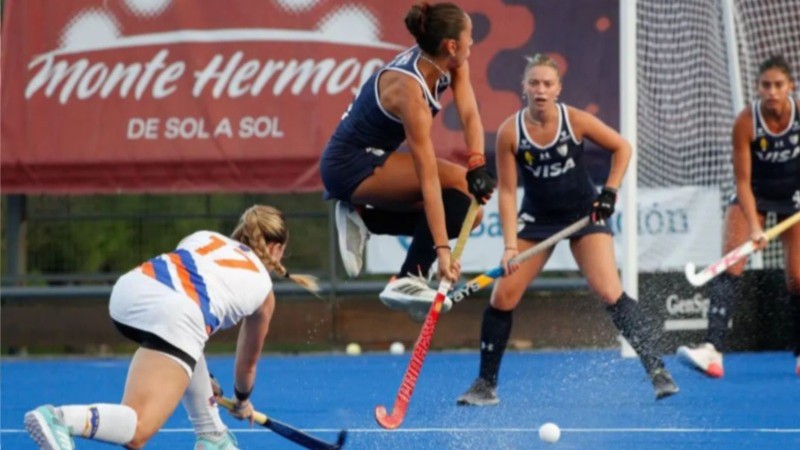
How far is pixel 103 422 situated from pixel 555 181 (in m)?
3.22

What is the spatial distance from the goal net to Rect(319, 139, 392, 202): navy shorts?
16.5 ft

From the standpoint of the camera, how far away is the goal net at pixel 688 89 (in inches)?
435

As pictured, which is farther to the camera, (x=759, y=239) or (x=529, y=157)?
(x=759, y=239)

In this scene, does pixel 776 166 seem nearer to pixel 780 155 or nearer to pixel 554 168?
pixel 780 155

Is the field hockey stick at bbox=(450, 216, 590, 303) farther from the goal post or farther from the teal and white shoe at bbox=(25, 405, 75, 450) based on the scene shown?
the goal post

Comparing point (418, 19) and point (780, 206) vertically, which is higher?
point (418, 19)

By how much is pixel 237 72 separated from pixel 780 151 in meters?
3.97

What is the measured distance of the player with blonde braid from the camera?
4.92 metres

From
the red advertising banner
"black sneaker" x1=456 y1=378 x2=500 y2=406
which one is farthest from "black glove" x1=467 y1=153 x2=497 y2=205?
the red advertising banner

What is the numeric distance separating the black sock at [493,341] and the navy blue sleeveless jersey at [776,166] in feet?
6.53

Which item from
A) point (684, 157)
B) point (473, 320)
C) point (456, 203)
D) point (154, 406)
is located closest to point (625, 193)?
point (684, 157)

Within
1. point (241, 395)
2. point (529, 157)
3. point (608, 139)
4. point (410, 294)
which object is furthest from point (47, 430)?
point (608, 139)

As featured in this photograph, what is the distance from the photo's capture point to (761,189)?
9.02 meters

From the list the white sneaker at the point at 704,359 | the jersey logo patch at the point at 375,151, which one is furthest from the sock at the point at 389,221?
the white sneaker at the point at 704,359
